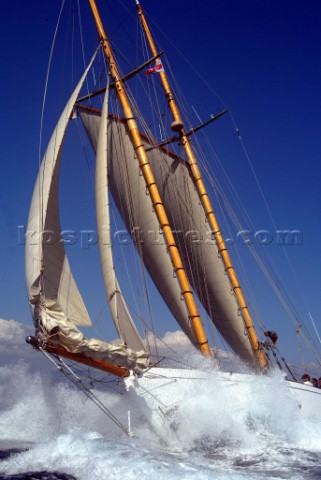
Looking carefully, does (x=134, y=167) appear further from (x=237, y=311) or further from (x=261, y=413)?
(x=261, y=413)

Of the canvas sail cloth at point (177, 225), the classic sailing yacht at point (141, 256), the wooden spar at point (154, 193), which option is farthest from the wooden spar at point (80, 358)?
the canvas sail cloth at point (177, 225)

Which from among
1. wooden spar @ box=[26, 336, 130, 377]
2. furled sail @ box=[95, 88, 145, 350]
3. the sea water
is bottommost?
the sea water

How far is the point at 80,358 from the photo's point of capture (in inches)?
497

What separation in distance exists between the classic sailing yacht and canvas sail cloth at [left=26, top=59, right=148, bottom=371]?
0.03 m

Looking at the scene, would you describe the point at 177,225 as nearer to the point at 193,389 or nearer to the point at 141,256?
the point at 141,256

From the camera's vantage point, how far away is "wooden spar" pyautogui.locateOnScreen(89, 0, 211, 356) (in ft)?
55.0

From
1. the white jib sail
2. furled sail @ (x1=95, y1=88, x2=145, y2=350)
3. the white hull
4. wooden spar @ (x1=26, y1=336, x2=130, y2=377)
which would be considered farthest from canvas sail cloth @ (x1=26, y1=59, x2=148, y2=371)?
furled sail @ (x1=95, y1=88, x2=145, y2=350)

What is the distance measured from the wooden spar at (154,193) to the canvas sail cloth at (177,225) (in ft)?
4.11

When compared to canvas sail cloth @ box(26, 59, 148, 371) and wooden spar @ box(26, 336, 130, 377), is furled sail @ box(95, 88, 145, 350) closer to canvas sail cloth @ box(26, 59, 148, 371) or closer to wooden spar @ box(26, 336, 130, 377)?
canvas sail cloth @ box(26, 59, 148, 371)

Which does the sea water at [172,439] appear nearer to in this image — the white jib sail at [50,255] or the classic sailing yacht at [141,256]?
the classic sailing yacht at [141,256]

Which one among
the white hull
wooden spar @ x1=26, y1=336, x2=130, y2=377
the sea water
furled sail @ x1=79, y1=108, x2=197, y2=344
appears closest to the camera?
the sea water

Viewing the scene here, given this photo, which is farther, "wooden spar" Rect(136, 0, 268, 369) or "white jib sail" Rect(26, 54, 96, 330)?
"wooden spar" Rect(136, 0, 268, 369)

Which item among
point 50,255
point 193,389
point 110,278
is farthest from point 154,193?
point 193,389

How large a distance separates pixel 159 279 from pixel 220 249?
201 inches
